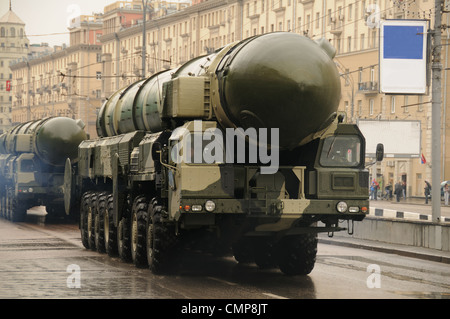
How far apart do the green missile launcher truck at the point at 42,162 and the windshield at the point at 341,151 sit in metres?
20.3

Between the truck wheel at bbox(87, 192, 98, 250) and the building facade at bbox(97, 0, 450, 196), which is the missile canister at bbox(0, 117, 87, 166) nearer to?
the truck wheel at bbox(87, 192, 98, 250)

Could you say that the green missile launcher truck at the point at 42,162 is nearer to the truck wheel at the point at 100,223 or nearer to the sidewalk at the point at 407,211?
the sidewalk at the point at 407,211

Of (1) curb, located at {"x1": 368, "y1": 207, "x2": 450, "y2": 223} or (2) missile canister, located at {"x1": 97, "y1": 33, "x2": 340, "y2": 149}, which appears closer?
(2) missile canister, located at {"x1": 97, "y1": 33, "x2": 340, "y2": 149}

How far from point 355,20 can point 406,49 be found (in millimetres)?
61628

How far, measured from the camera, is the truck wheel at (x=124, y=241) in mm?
20906

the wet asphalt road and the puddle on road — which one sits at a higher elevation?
the puddle on road

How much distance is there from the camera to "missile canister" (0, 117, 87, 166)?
120ft

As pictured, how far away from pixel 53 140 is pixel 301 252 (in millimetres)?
19889

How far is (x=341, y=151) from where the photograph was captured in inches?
677

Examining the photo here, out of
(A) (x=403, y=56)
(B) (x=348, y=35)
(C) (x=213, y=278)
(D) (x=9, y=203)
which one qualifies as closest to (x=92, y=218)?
(C) (x=213, y=278)

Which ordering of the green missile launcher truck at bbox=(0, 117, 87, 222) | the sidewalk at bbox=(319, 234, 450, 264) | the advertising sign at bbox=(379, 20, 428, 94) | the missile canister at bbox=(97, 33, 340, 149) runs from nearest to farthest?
the missile canister at bbox=(97, 33, 340, 149), the sidewalk at bbox=(319, 234, 450, 264), the advertising sign at bbox=(379, 20, 428, 94), the green missile launcher truck at bbox=(0, 117, 87, 222)

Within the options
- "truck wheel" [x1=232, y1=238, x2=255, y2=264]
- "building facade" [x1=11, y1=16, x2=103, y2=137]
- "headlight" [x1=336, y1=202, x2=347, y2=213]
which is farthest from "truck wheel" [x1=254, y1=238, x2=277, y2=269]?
"building facade" [x1=11, y1=16, x2=103, y2=137]

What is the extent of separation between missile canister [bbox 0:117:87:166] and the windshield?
20.2 meters

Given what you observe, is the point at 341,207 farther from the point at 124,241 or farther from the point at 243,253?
the point at 124,241
